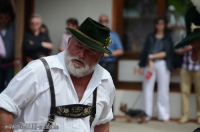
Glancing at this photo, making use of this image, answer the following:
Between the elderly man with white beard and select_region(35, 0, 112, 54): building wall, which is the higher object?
select_region(35, 0, 112, 54): building wall

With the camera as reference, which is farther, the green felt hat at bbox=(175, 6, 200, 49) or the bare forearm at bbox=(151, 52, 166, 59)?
the bare forearm at bbox=(151, 52, 166, 59)

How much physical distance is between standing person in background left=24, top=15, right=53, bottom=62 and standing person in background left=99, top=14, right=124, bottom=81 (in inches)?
46.0

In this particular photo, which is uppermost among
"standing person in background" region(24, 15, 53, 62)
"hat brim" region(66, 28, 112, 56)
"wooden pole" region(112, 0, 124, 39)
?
"wooden pole" region(112, 0, 124, 39)

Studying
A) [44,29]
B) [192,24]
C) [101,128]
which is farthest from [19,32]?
[192,24]

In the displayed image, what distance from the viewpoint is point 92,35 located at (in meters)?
3.94

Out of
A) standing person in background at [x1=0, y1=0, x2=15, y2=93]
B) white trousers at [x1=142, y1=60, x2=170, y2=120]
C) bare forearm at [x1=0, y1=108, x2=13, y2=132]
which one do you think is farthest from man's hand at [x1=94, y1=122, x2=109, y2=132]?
white trousers at [x1=142, y1=60, x2=170, y2=120]

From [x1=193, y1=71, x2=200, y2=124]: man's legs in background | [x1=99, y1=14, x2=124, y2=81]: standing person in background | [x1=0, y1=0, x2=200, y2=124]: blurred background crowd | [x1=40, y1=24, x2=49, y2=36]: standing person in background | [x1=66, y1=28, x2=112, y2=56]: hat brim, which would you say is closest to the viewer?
[x1=66, y1=28, x2=112, y2=56]: hat brim

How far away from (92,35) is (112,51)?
6.81 metres

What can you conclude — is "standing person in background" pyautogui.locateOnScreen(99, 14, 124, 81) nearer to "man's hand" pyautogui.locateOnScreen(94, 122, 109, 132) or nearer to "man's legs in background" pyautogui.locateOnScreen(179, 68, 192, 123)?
"man's legs in background" pyautogui.locateOnScreen(179, 68, 192, 123)

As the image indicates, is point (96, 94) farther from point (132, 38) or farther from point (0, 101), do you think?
point (132, 38)

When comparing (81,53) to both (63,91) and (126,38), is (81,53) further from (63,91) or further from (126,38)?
(126,38)

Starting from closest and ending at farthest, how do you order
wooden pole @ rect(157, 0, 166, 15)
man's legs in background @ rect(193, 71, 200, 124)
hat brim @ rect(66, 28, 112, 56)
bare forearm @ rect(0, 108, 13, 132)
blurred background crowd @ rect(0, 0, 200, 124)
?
bare forearm @ rect(0, 108, 13, 132), hat brim @ rect(66, 28, 112, 56), blurred background crowd @ rect(0, 0, 200, 124), man's legs in background @ rect(193, 71, 200, 124), wooden pole @ rect(157, 0, 166, 15)

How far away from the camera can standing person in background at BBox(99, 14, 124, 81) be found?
1055cm

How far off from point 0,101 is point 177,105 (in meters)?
7.77
